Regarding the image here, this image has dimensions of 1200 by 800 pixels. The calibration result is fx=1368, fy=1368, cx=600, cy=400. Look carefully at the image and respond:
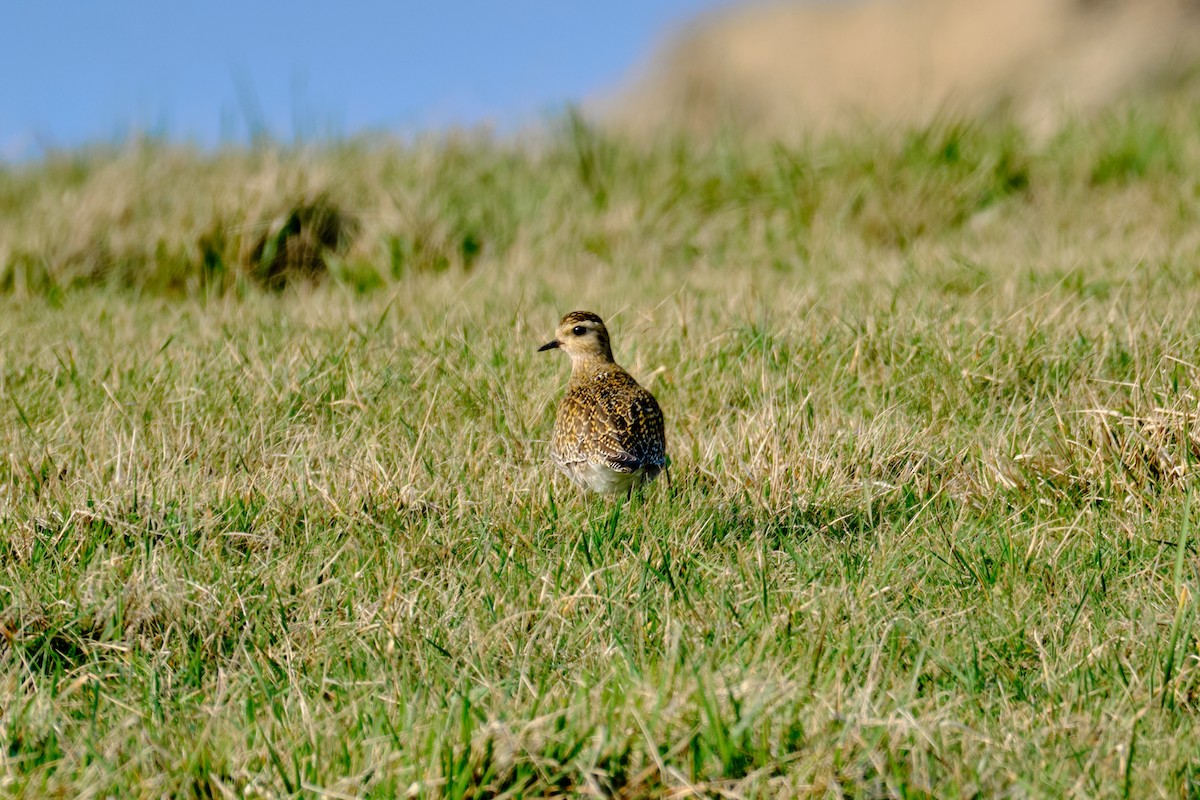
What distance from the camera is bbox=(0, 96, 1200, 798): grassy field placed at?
288 centimetres

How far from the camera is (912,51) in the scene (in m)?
25.6

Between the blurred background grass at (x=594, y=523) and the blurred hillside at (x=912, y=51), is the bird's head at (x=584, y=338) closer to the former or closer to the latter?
the blurred background grass at (x=594, y=523)

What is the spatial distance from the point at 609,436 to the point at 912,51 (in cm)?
2292

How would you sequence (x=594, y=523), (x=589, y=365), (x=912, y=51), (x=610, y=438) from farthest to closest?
(x=912, y=51), (x=589, y=365), (x=610, y=438), (x=594, y=523)

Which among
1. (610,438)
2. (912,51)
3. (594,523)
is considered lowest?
(912,51)

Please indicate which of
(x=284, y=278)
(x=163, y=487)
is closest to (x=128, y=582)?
(x=163, y=487)

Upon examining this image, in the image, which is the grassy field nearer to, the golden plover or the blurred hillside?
the golden plover

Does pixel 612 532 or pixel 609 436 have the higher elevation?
pixel 609 436

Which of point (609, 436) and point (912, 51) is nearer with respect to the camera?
point (609, 436)

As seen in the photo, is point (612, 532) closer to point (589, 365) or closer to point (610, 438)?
point (610, 438)

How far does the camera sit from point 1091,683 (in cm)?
325

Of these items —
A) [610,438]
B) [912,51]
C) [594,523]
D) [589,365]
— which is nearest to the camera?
[594,523]

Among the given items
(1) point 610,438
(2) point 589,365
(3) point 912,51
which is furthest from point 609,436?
(3) point 912,51

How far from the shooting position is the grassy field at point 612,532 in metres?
2.88
